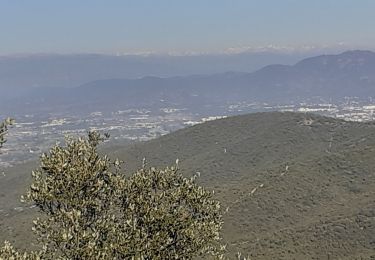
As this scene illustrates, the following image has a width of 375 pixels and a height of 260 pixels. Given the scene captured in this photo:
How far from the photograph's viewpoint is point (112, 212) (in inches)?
805

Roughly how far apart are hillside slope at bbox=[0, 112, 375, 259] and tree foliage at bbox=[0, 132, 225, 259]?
51.3 meters

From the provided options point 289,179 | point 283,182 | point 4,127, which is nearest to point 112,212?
point 4,127

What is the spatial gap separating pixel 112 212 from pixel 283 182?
82.9 m

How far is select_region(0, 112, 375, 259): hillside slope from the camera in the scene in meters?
75.2

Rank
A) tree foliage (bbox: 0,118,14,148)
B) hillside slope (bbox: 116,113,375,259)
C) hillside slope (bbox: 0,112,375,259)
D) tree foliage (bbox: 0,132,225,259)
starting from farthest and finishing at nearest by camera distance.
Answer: hillside slope (bbox: 0,112,375,259), hillside slope (bbox: 116,113,375,259), tree foliage (bbox: 0,118,14,148), tree foliage (bbox: 0,132,225,259)

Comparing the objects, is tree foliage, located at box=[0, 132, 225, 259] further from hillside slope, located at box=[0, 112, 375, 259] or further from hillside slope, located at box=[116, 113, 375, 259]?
hillside slope, located at box=[116, 113, 375, 259]

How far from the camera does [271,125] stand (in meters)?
171

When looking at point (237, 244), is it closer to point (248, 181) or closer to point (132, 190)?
point (248, 181)

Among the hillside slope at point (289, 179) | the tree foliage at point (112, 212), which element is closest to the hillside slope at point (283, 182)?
the hillside slope at point (289, 179)

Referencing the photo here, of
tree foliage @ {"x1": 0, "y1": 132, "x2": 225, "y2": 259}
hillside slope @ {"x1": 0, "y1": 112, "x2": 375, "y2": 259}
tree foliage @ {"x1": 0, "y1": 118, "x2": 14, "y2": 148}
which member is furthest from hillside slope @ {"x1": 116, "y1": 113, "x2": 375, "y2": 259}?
tree foliage @ {"x1": 0, "y1": 118, "x2": 14, "y2": 148}

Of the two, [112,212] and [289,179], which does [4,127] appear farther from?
[289,179]

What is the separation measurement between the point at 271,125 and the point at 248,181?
6660cm

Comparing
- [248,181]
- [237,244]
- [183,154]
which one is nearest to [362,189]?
[248,181]

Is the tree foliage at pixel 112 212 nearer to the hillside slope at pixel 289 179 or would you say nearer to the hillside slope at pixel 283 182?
the hillside slope at pixel 283 182
